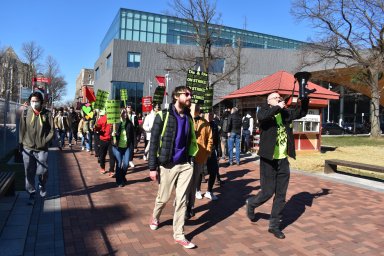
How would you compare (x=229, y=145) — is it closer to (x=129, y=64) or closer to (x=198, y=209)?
(x=198, y=209)

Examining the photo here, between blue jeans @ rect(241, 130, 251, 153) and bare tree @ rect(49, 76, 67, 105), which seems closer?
blue jeans @ rect(241, 130, 251, 153)

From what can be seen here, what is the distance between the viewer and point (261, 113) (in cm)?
496

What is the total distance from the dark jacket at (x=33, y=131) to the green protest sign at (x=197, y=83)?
271 cm

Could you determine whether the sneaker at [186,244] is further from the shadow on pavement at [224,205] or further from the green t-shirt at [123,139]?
the green t-shirt at [123,139]

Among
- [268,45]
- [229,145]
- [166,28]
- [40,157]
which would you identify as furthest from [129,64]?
[40,157]

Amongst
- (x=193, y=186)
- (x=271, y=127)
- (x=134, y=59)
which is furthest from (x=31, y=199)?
(x=134, y=59)

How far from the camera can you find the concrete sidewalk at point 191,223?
14.9 ft

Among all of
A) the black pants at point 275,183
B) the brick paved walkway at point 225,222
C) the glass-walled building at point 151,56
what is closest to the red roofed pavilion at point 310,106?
the brick paved walkway at point 225,222

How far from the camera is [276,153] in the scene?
5.11 metres

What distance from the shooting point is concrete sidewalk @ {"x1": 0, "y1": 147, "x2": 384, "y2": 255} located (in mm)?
4539

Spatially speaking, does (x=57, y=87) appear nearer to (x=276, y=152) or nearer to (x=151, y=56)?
(x=151, y=56)

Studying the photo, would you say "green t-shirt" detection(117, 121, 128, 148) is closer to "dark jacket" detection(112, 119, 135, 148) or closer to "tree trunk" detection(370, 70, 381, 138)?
"dark jacket" detection(112, 119, 135, 148)

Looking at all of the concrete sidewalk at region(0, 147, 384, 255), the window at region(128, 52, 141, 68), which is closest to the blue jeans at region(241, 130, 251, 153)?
the concrete sidewalk at region(0, 147, 384, 255)

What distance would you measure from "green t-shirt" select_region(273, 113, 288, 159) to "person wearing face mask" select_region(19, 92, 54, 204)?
364cm
